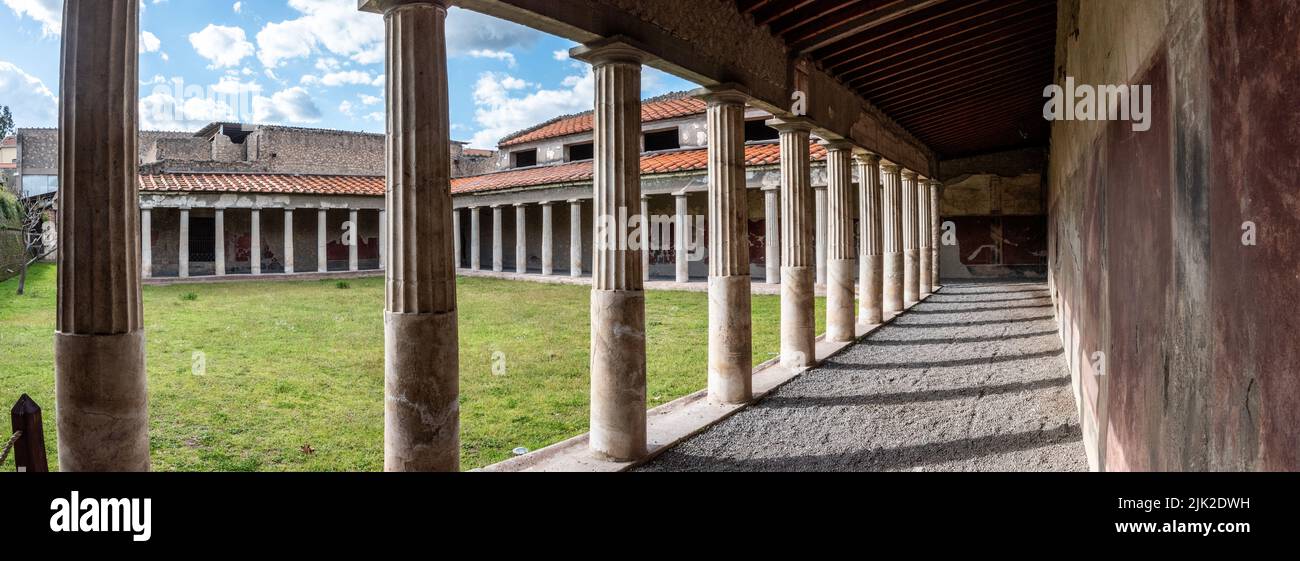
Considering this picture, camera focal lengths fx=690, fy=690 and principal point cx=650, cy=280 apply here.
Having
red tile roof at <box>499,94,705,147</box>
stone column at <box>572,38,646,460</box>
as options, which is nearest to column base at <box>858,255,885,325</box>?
stone column at <box>572,38,646,460</box>

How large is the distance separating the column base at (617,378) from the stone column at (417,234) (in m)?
1.44

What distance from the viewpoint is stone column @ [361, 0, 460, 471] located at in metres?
3.66

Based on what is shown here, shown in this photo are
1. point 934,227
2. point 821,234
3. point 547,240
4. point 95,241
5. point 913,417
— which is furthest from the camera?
point 547,240

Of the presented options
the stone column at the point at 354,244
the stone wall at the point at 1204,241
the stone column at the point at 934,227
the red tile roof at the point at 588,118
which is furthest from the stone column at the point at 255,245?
the stone wall at the point at 1204,241

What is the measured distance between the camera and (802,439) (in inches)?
218

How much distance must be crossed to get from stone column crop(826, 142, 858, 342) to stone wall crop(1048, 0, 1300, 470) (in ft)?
20.9

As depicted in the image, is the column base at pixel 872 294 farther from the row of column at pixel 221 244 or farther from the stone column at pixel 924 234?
the row of column at pixel 221 244

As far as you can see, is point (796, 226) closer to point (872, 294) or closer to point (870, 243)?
point (870, 243)

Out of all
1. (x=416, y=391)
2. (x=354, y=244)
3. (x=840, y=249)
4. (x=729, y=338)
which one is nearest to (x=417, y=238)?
(x=416, y=391)

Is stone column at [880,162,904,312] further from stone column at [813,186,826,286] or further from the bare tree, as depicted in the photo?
the bare tree

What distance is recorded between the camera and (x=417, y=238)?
3701 mm

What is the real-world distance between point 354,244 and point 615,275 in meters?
26.9
